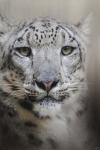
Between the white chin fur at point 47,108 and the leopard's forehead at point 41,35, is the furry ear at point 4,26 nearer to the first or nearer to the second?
the leopard's forehead at point 41,35

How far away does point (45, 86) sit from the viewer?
5.25 feet

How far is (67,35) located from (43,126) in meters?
0.36

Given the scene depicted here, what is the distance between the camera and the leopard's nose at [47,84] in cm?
160

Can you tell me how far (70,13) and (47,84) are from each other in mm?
313

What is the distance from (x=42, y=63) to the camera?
1631 mm

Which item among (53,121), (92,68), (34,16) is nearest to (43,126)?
(53,121)

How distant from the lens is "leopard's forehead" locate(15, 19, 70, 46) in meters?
1.66

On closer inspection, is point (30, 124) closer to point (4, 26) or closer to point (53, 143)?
point (53, 143)

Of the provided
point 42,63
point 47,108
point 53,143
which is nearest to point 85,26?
point 42,63

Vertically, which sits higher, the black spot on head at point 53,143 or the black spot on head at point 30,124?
the black spot on head at point 30,124

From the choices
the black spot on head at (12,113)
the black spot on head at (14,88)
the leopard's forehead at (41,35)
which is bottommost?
the black spot on head at (12,113)

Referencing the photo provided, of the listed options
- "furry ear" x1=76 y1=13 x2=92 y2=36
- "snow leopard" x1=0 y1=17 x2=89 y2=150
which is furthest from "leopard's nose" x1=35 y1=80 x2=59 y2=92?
"furry ear" x1=76 y1=13 x2=92 y2=36

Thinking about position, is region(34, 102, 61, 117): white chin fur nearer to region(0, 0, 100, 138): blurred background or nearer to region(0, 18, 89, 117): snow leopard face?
region(0, 18, 89, 117): snow leopard face

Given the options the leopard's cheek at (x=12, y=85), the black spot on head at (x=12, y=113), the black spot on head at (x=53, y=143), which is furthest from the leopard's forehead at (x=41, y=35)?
the black spot on head at (x=53, y=143)
